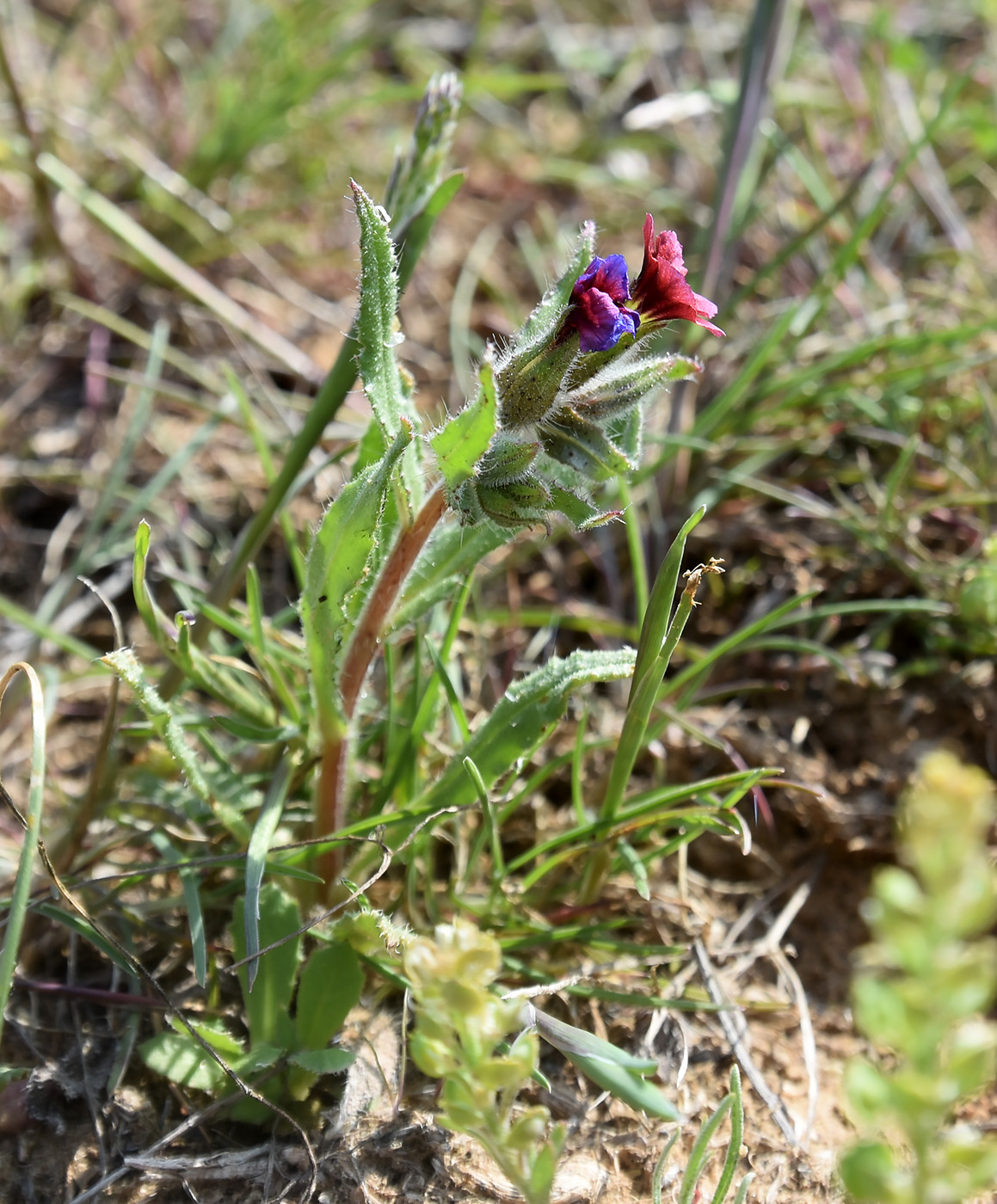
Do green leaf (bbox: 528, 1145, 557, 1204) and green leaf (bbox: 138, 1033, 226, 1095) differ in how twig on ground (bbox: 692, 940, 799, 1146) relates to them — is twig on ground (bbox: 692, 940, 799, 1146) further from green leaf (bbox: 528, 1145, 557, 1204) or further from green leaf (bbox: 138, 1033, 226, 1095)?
green leaf (bbox: 138, 1033, 226, 1095)

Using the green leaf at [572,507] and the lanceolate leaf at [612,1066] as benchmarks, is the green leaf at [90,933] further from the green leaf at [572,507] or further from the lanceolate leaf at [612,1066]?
the green leaf at [572,507]

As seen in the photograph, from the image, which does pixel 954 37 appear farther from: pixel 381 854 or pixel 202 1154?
pixel 202 1154

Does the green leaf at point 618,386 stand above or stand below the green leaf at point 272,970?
above

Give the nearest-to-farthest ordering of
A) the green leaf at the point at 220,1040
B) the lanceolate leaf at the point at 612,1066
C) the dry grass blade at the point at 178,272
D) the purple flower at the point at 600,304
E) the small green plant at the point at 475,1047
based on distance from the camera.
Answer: the small green plant at the point at 475,1047 → the lanceolate leaf at the point at 612,1066 → the purple flower at the point at 600,304 → the green leaf at the point at 220,1040 → the dry grass blade at the point at 178,272

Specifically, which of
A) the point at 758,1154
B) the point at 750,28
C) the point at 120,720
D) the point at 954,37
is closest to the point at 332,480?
the point at 120,720

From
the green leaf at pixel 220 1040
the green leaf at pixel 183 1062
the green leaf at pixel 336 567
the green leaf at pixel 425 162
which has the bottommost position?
the green leaf at pixel 183 1062

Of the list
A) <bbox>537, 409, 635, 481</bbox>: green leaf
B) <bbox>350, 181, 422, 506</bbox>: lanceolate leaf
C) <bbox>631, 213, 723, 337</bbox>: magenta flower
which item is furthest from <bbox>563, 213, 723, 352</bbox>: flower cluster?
<bbox>350, 181, 422, 506</bbox>: lanceolate leaf

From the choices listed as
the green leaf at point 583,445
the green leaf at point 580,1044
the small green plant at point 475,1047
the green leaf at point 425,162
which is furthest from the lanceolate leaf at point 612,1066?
the green leaf at point 425,162
